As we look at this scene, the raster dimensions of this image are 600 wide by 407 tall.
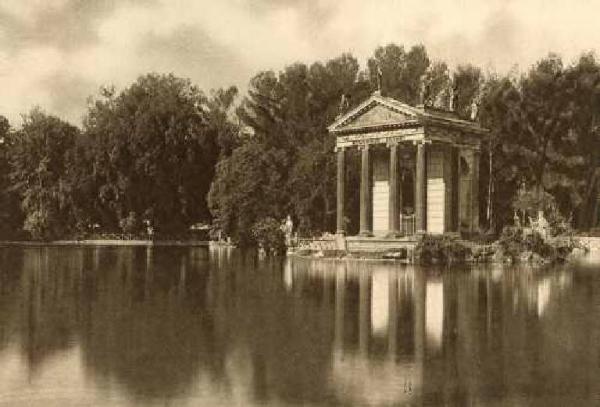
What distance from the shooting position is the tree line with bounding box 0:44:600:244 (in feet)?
228

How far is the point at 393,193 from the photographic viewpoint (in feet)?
172

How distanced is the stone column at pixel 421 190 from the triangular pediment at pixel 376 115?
80.7 inches

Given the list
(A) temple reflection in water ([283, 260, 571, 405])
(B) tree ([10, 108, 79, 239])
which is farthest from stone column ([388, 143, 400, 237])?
(B) tree ([10, 108, 79, 239])

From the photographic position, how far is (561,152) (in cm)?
7212

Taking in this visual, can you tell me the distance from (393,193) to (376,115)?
4733 mm

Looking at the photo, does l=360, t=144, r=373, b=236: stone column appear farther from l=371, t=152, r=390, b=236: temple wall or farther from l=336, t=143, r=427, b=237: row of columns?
l=371, t=152, r=390, b=236: temple wall

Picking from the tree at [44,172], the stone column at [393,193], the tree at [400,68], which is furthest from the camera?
the tree at [44,172]

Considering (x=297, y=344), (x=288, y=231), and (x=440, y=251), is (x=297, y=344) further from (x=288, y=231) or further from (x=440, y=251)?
(x=288, y=231)

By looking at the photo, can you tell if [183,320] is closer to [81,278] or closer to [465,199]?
[81,278]

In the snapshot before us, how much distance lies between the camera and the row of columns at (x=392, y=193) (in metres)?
50.3

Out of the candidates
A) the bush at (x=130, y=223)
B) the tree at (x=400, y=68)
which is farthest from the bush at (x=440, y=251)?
the bush at (x=130, y=223)

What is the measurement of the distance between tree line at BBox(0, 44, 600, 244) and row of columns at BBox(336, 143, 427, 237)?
13.3ft

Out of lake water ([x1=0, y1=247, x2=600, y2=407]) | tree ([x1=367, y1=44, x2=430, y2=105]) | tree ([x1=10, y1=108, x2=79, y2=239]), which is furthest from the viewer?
tree ([x1=10, y1=108, x2=79, y2=239])

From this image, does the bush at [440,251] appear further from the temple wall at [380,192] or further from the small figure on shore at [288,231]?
the small figure on shore at [288,231]
